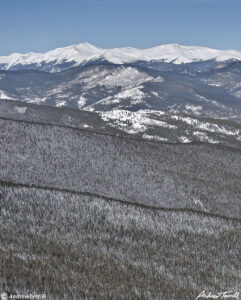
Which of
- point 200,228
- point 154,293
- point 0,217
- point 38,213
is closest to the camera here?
point 154,293

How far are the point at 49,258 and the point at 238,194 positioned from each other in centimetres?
8647

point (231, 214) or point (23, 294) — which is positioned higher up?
point (23, 294)

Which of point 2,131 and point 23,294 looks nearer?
point 23,294

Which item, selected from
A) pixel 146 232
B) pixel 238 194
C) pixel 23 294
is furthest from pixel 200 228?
pixel 238 194

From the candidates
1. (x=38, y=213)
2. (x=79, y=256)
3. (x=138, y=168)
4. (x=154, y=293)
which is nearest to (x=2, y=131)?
(x=138, y=168)

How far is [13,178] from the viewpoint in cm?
8225

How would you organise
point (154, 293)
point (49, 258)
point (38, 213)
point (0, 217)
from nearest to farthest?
point (154, 293)
point (49, 258)
point (0, 217)
point (38, 213)

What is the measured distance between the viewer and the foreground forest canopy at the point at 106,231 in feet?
88.2

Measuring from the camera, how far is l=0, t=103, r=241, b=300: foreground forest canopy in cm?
2689

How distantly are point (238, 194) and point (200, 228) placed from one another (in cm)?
5853

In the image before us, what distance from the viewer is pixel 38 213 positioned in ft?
143

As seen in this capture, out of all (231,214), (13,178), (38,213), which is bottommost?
(231,214)

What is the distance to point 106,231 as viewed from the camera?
1704 inches

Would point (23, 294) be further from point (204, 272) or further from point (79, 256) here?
point (204, 272)
